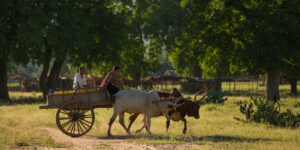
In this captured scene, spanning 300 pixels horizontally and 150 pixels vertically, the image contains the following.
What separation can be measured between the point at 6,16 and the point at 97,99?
63.6 feet

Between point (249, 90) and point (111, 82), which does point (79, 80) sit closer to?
point (111, 82)

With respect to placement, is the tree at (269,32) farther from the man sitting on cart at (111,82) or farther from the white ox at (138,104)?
the man sitting on cart at (111,82)

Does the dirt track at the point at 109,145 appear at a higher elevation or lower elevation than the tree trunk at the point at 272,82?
lower

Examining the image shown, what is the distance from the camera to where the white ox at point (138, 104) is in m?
11.8

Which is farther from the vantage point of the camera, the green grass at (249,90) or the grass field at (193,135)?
the green grass at (249,90)

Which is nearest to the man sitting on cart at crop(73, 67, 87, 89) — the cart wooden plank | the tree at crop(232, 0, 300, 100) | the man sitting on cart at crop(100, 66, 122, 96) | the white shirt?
the white shirt

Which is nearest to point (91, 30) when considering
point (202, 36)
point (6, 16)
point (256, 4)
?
point (6, 16)

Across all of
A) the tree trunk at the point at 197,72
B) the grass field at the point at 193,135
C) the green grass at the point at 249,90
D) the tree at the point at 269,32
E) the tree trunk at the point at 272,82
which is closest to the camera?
the grass field at the point at 193,135

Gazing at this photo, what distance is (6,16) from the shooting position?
91.7ft

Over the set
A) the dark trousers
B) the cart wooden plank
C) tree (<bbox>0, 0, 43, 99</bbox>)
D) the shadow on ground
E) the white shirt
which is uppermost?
tree (<bbox>0, 0, 43, 99</bbox>)

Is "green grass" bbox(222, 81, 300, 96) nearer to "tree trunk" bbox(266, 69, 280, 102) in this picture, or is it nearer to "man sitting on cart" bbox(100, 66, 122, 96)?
"tree trunk" bbox(266, 69, 280, 102)

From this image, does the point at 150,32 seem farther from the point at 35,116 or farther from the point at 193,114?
the point at 193,114

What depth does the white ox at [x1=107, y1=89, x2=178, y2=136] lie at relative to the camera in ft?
38.6

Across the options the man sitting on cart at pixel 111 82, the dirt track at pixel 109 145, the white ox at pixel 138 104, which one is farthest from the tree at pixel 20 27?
the dirt track at pixel 109 145
